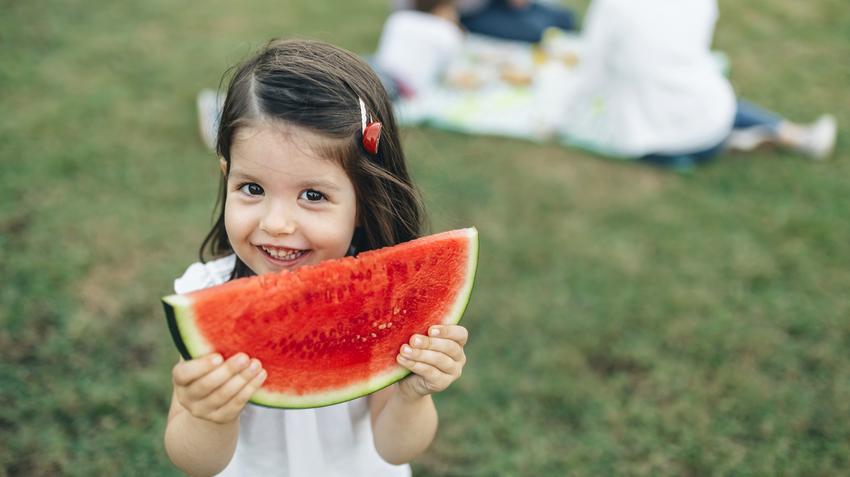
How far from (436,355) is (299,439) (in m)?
0.53

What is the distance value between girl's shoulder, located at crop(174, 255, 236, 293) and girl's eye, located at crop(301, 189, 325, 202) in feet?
1.61

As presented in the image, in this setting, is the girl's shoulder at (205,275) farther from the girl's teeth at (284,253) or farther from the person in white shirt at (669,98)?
the person in white shirt at (669,98)

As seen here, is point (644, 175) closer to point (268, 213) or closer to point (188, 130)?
point (188, 130)

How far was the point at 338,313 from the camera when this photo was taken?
1.67 metres

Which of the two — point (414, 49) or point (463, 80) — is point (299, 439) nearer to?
point (414, 49)

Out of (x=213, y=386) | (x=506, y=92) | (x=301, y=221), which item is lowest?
(x=506, y=92)

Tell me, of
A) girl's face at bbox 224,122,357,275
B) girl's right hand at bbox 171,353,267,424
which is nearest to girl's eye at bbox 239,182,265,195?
girl's face at bbox 224,122,357,275

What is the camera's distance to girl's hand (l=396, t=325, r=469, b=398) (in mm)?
1578

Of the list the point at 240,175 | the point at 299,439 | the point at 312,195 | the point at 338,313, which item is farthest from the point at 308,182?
the point at 299,439

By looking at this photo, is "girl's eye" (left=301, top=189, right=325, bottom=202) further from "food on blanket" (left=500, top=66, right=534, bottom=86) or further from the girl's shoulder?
"food on blanket" (left=500, top=66, right=534, bottom=86)

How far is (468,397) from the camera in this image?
10.7 ft

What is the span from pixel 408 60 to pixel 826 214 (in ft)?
11.2

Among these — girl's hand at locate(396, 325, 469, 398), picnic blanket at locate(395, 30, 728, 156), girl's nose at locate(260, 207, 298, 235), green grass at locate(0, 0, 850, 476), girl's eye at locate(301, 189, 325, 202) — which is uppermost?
girl's eye at locate(301, 189, 325, 202)

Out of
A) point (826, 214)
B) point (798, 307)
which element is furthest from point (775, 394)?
point (826, 214)
